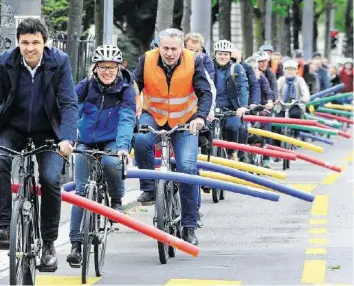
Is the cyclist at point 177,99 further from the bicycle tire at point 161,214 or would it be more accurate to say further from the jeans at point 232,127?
the jeans at point 232,127

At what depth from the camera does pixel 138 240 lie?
1439 cm

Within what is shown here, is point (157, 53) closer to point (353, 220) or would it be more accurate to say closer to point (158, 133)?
point (158, 133)

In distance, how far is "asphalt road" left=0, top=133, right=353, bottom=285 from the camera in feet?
37.4

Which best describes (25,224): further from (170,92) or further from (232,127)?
(232,127)

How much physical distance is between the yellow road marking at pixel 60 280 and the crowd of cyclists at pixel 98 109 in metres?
0.15

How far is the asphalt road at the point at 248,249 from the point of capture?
449 inches

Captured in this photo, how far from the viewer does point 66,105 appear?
10227 millimetres

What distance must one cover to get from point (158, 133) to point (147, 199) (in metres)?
1.24

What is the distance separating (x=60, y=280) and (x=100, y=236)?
54cm

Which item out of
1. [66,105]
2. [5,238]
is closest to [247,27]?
[66,105]

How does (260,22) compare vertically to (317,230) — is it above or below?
above

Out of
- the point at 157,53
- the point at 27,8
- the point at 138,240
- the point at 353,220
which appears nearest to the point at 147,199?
the point at 138,240

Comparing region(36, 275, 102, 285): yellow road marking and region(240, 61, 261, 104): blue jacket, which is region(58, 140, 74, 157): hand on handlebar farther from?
region(240, 61, 261, 104): blue jacket

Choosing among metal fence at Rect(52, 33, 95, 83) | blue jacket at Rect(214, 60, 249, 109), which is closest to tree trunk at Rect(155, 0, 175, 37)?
metal fence at Rect(52, 33, 95, 83)
